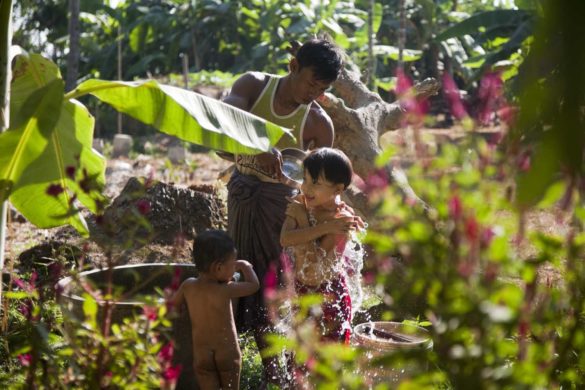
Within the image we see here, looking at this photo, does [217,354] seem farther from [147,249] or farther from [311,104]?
Result: [147,249]

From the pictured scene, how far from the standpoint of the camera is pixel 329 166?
332 cm

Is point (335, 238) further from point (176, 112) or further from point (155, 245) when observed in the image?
point (155, 245)

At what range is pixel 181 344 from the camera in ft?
10.7

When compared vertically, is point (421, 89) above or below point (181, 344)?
above

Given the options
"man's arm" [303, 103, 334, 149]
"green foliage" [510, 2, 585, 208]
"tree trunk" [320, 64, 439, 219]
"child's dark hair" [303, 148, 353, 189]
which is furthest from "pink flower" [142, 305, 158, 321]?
"tree trunk" [320, 64, 439, 219]

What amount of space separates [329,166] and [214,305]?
73 cm

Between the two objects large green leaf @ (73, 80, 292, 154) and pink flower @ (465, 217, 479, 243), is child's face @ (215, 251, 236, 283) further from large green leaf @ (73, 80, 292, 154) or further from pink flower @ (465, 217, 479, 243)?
pink flower @ (465, 217, 479, 243)

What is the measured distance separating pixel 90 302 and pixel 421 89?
13.4ft

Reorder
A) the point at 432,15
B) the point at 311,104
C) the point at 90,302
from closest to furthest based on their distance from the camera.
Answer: the point at 90,302, the point at 311,104, the point at 432,15

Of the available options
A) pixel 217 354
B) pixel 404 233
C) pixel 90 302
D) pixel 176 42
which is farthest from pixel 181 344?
pixel 176 42

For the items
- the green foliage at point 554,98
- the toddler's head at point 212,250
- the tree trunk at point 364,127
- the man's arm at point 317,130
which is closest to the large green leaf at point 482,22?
the tree trunk at point 364,127

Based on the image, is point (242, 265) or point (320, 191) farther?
point (320, 191)

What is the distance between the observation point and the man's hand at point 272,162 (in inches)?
142

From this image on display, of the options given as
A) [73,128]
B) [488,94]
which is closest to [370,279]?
[73,128]
